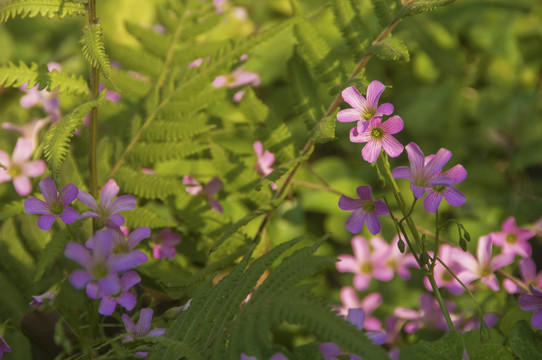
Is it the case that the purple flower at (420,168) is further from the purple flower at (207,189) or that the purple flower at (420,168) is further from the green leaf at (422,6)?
the purple flower at (207,189)

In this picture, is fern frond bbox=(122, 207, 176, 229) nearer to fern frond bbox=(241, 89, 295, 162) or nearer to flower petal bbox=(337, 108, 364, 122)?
fern frond bbox=(241, 89, 295, 162)

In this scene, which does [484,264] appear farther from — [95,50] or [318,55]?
[95,50]

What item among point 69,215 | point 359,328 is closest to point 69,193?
point 69,215

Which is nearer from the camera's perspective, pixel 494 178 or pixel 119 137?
pixel 119 137

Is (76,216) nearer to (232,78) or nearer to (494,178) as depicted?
(232,78)

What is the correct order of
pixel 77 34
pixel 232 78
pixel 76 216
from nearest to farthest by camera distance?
pixel 76 216, pixel 232 78, pixel 77 34

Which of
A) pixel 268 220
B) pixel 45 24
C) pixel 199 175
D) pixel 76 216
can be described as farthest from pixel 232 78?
pixel 45 24
